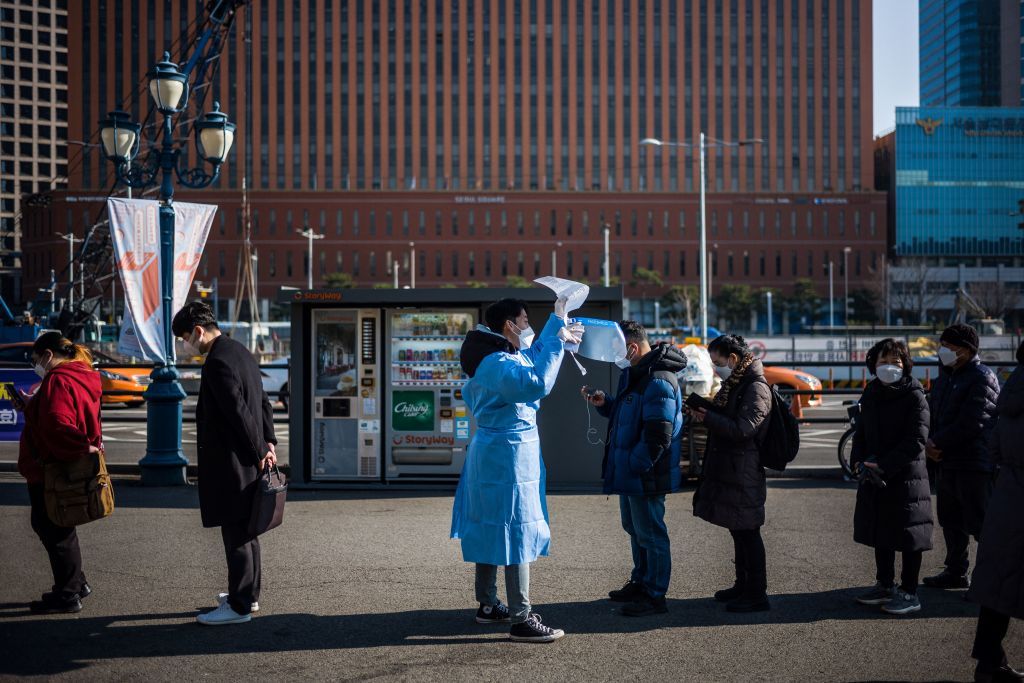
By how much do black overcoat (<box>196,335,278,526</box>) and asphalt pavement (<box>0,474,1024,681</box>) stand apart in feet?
2.39

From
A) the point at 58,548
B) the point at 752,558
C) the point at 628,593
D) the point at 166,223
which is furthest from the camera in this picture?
the point at 166,223

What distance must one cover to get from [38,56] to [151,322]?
321 ft

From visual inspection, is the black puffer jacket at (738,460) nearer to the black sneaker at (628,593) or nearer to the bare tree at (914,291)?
the black sneaker at (628,593)

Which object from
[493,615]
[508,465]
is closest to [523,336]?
[508,465]

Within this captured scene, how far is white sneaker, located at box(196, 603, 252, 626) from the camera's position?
20.9 feet

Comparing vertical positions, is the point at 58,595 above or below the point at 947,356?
below

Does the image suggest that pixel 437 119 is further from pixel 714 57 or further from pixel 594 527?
pixel 594 527

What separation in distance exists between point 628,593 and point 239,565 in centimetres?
238

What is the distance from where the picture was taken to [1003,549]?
5145 millimetres

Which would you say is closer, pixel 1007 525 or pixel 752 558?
pixel 1007 525

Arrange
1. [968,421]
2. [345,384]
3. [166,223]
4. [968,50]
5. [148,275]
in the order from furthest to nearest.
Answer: [968,50] → [166,223] → [148,275] → [345,384] → [968,421]

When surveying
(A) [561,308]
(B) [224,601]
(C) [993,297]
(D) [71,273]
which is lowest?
(B) [224,601]

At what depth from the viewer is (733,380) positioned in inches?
267

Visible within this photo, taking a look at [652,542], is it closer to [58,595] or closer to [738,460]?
[738,460]
